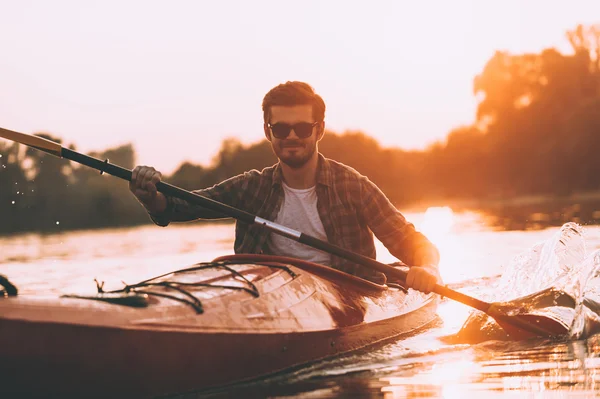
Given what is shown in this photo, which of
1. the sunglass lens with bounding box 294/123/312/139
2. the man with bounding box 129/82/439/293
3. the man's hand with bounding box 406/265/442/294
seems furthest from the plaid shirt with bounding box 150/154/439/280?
the man's hand with bounding box 406/265/442/294

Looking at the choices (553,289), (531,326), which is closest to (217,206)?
(531,326)

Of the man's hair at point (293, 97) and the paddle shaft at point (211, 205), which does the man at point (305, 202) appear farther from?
the paddle shaft at point (211, 205)

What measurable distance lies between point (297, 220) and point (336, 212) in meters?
0.25

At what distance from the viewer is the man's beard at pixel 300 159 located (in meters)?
4.96

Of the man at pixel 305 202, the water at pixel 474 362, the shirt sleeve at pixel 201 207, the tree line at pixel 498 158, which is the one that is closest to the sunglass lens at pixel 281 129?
the man at pixel 305 202

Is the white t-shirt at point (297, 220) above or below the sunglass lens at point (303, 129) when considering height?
below

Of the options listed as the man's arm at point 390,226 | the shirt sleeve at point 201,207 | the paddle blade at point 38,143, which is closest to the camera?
the paddle blade at point 38,143

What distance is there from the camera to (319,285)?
444 centimetres

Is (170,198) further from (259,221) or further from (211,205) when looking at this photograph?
(259,221)

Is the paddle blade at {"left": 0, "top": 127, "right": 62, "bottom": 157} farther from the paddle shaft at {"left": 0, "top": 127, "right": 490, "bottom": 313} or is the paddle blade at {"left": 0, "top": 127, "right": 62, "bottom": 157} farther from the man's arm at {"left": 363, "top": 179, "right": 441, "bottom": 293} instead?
the man's arm at {"left": 363, "top": 179, "right": 441, "bottom": 293}

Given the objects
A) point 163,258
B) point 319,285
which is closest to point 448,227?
point 163,258

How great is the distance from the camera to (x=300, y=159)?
4.96 metres

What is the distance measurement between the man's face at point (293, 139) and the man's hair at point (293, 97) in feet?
0.10

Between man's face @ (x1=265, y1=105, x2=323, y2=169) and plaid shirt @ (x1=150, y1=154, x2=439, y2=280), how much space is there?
0.71ft
